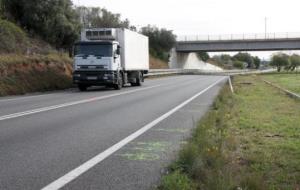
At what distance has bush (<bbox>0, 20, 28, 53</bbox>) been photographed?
38034 millimetres

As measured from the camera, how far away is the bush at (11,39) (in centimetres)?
3803

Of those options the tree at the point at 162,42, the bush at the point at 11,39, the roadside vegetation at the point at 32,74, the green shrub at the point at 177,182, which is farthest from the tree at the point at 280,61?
the green shrub at the point at 177,182

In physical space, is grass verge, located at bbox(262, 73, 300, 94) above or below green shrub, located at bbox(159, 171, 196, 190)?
below

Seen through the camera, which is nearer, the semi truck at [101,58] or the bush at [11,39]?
the semi truck at [101,58]

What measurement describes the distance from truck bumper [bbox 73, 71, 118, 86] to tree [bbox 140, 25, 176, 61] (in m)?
64.0

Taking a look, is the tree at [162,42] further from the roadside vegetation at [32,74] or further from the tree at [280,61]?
the roadside vegetation at [32,74]

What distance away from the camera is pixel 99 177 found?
300 inches

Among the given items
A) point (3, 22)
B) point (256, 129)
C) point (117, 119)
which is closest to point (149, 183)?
point (256, 129)

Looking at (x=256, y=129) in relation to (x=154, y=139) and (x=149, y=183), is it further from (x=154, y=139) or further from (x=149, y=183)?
(x=149, y=183)

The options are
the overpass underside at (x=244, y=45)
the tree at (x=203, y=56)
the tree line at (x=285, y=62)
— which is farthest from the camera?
the tree at (x=203, y=56)

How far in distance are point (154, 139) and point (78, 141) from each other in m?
1.55

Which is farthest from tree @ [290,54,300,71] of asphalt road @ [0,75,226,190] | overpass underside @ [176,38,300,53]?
asphalt road @ [0,75,226,190]

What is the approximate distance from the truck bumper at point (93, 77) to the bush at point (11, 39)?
8.15 metres

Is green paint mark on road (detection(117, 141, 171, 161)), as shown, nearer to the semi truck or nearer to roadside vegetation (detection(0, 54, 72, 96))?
roadside vegetation (detection(0, 54, 72, 96))
